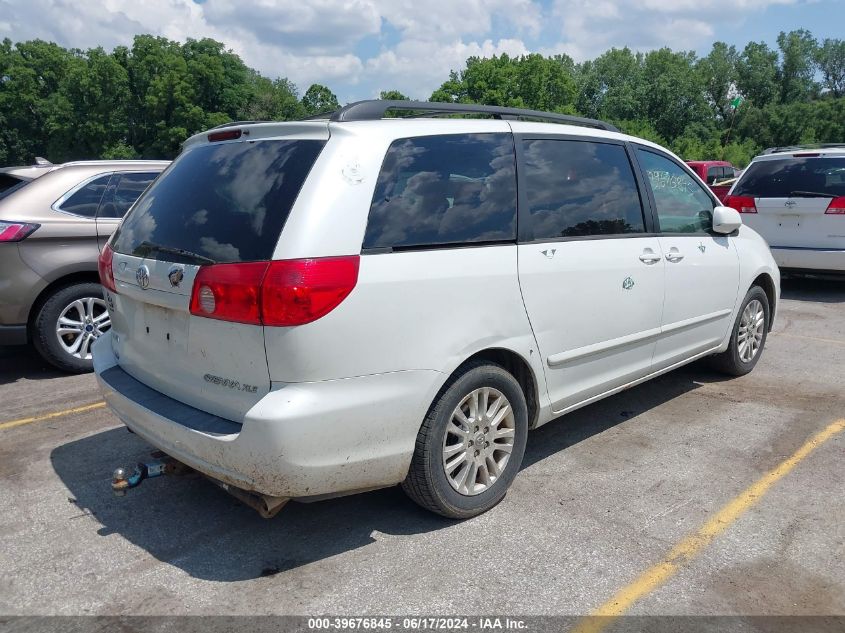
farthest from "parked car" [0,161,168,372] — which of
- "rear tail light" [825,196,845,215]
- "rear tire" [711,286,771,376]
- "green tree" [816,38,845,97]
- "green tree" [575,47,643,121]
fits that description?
"green tree" [816,38,845,97]

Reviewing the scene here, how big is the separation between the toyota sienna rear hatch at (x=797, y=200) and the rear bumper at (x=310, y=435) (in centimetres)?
743

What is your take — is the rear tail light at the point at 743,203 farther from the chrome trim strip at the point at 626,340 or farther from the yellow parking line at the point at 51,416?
the yellow parking line at the point at 51,416

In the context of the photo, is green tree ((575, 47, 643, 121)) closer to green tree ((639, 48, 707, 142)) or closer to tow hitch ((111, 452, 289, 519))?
green tree ((639, 48, 707, 142))

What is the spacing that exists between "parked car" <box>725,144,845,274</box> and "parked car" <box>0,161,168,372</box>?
296 inches

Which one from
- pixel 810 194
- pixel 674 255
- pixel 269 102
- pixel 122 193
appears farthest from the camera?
pixel 269 102

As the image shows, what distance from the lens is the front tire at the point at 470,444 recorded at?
315 centimetres

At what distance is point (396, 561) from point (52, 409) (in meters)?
3.29

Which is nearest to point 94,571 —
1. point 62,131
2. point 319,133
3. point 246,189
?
point 246,189

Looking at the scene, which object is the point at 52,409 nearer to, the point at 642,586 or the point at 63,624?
the point at 63,624

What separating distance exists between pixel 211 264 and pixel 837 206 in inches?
320

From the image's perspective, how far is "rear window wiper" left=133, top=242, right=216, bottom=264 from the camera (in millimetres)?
2928

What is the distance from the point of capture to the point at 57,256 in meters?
5.83

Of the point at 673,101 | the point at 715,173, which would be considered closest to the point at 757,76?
the point at 673,101

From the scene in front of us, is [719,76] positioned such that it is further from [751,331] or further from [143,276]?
[143,276]
